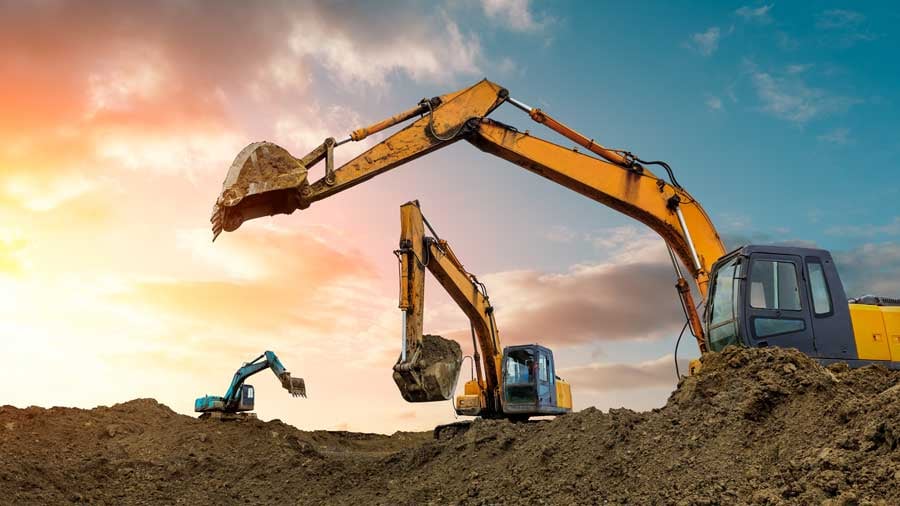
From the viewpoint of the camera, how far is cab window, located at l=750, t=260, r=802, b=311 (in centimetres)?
842

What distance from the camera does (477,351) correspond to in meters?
13.9

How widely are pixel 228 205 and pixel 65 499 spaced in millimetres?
5512

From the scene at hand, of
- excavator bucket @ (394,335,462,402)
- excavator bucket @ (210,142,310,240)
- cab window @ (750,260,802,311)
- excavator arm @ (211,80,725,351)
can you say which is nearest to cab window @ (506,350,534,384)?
excavator bucket @ (394,335,462,402)

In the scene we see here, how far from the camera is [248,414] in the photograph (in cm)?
1633

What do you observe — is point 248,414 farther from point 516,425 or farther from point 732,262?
point 732,262

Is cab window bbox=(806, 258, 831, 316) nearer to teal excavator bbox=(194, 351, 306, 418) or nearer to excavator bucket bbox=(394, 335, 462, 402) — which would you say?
excavator bucket bbox=(394, 335, 462, 402)

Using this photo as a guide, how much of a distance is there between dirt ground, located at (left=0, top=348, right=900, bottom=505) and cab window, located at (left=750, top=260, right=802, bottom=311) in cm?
111

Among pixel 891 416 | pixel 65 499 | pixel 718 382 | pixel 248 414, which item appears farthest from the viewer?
pixel 248 414

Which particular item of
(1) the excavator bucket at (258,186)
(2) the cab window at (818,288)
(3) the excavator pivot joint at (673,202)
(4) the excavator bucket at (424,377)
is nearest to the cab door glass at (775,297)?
(2) the cab window at (818,288)

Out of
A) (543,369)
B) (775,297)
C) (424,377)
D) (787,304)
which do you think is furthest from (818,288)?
(543,369)

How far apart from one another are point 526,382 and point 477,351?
1.19 metres

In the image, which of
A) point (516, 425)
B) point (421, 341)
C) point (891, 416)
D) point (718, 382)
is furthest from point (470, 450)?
point (891, 416)

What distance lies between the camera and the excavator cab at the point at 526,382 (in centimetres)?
1323

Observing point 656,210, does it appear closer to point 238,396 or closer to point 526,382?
point 526,382
